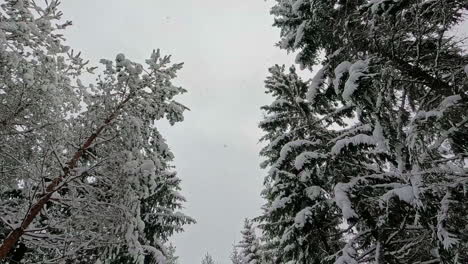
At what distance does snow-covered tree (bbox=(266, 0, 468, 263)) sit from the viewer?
5.18 meters

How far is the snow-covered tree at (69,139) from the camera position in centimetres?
708

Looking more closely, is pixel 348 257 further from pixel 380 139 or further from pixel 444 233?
pixel 380 139

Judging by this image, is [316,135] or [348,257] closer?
[348,257]

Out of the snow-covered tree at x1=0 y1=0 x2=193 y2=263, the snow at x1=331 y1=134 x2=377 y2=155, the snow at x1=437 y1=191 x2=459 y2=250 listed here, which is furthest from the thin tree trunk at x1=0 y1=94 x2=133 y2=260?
the snow at x1=437 y1=191 x2=459 y2=250

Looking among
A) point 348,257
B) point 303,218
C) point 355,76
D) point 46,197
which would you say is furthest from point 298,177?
point 46,197

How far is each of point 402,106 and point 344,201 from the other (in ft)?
7.32

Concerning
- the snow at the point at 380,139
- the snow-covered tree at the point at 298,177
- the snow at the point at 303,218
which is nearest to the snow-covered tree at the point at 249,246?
the snow-covered tree at the point at 298,177

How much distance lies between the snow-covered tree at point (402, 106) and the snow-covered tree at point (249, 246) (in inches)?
727

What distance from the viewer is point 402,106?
6289 millimetres

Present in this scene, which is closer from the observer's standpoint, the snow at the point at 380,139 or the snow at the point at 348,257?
the snow at the point at 380,139

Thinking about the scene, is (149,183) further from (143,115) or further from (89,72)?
(89,72)

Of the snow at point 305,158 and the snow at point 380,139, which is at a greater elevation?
the snow at point 305,158

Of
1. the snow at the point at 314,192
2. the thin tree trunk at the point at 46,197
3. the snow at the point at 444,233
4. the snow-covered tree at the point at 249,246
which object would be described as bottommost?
the snow at the point at 444,233

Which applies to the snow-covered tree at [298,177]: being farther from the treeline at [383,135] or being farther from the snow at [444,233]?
the snow at [444,233]
